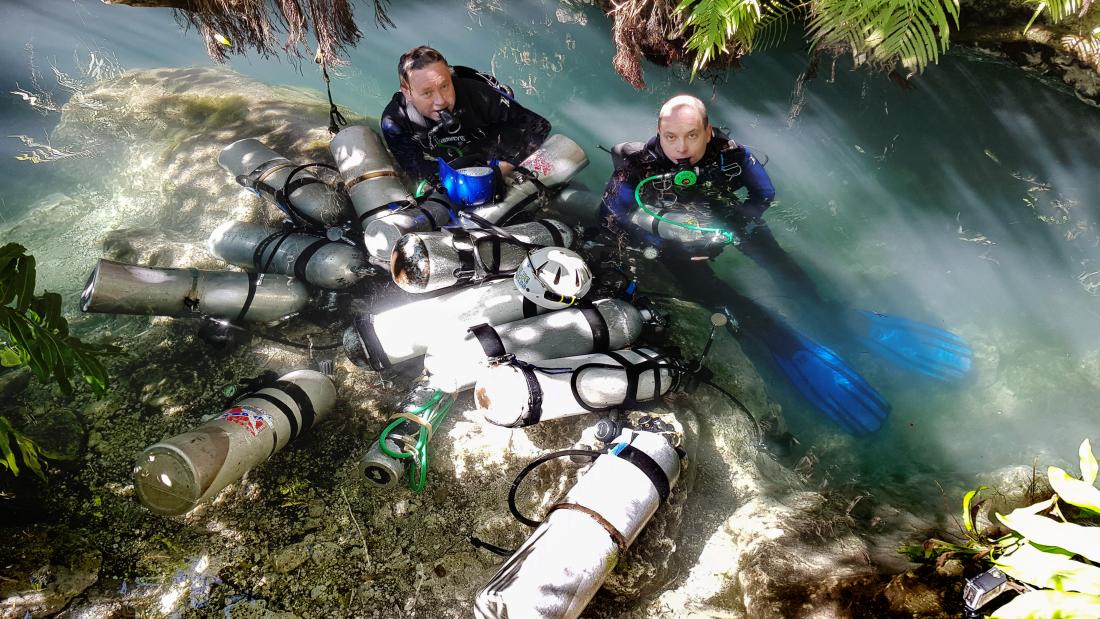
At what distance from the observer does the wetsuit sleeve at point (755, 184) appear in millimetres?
5266

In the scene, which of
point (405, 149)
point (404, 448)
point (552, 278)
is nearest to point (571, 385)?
point (552, 278)

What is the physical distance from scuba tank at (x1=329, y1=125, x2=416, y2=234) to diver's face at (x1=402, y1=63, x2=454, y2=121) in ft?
1.99

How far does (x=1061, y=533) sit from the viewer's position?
5.81ft

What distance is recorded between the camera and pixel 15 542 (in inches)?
130

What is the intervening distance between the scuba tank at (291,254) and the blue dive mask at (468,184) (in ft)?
3.49

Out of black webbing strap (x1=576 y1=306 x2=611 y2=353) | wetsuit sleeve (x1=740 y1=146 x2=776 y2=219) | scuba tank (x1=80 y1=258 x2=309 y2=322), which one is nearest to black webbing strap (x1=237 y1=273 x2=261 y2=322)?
scuba tank (x1=80 y1=258 x2=309 y2=322)

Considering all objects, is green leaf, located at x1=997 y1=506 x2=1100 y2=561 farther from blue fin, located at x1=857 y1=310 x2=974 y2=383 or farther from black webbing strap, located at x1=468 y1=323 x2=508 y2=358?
blue fin, located at x1=857 y1=310 x2=974 y2=383

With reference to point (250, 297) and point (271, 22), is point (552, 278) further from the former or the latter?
point (271, 22)

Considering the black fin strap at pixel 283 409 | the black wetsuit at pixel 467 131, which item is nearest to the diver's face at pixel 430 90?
the black wetsuit at pixel 467 131

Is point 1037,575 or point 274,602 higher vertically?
point 1037,575

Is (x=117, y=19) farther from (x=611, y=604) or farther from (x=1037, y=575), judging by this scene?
(x=1037, y=575)

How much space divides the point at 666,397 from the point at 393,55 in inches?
388

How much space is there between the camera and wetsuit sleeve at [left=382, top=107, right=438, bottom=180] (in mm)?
5512

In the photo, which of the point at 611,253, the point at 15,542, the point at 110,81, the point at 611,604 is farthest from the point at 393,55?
the point at 611,604
